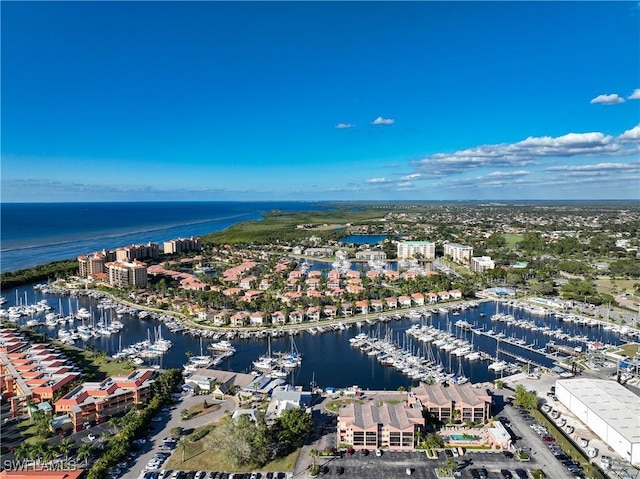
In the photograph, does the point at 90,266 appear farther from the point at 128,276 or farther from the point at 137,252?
the point at 128,276

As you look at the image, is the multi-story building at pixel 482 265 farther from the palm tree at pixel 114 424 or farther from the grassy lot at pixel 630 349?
the palm tree at pixel 114 424

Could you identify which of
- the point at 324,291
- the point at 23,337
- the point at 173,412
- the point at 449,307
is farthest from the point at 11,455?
the point at 449,307

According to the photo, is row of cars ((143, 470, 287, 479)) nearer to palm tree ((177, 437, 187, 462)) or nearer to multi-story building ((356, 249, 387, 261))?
palm tree ((177, 437, 187, 462))

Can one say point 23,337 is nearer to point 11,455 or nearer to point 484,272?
point 11,455

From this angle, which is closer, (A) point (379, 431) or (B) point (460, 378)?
(A) point (379, 431)

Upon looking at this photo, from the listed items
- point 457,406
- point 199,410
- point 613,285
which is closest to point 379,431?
point 457,406

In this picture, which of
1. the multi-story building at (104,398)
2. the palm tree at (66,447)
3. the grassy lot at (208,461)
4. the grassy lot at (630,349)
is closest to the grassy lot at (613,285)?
the grassy lot at (630,349)

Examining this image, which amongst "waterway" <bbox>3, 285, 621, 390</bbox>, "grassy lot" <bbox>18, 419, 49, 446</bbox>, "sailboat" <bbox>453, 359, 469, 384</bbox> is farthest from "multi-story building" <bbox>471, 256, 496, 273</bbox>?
"grassy lot" <bbox>18, 419, 49, 446</bbox>
